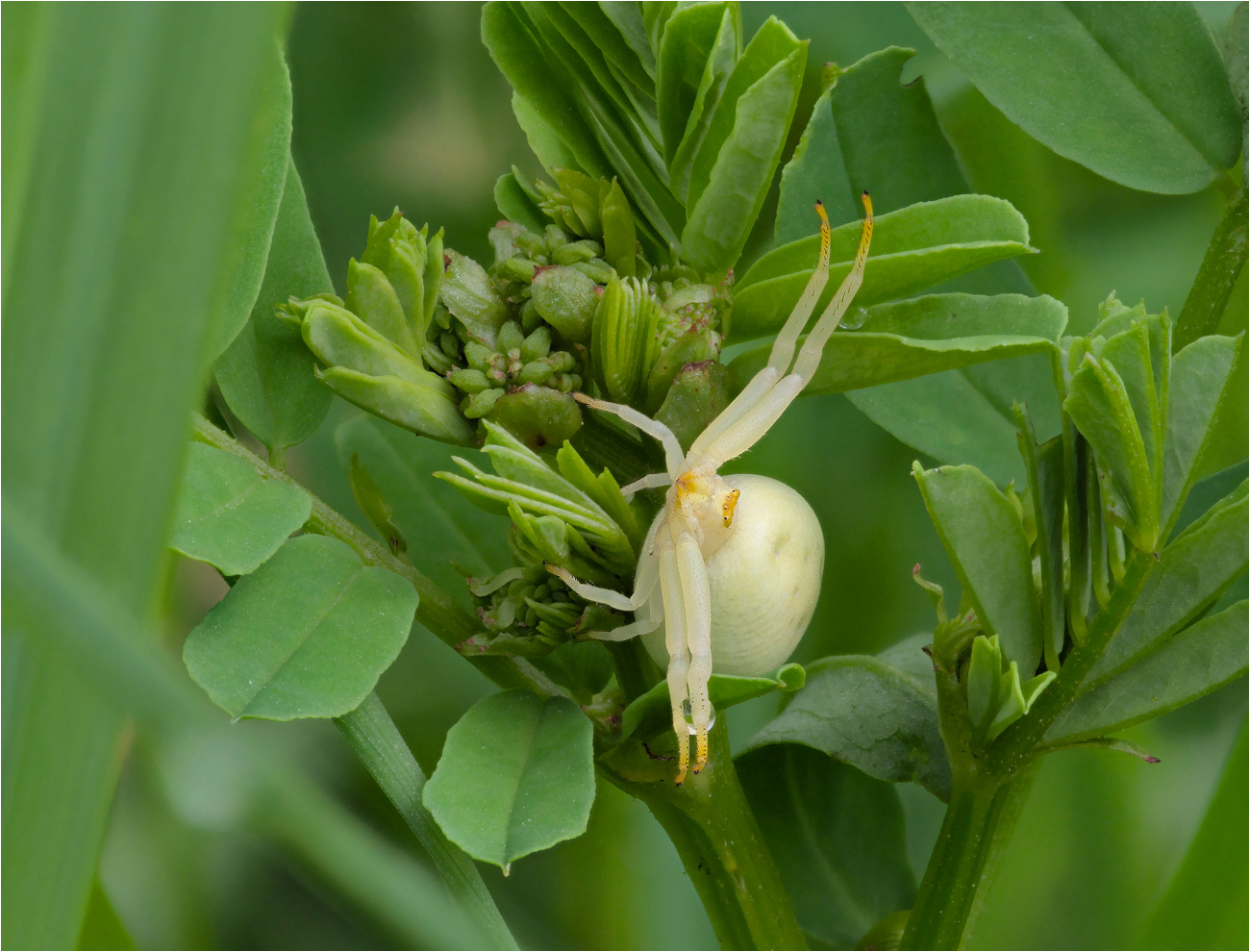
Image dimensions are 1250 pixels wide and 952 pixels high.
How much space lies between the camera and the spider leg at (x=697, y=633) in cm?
38

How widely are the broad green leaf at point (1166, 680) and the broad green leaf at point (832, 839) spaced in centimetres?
17

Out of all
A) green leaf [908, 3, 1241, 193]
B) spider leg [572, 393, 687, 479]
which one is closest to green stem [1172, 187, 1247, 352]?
green leaf [908, 3, 1241, 193]

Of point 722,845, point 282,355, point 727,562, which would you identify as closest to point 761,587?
point 727,562

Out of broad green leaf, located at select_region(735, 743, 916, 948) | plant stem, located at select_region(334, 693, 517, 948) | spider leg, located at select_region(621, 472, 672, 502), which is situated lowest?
broad green leaf, located at select_region(735, 743, 916, 948)

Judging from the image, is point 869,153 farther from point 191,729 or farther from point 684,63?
point 191,729

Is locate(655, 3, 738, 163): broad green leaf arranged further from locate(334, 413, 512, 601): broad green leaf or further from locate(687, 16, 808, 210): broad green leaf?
locate(334, 413, 512, 601): broad green leaf

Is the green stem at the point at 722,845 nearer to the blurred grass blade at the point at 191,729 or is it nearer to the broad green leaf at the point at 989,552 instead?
the broad green leaf at the point at 989,552

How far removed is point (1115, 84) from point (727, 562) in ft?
0.98

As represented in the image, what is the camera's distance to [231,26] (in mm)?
108

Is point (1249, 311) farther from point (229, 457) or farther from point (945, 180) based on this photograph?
point (229, 457)

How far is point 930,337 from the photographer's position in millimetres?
403

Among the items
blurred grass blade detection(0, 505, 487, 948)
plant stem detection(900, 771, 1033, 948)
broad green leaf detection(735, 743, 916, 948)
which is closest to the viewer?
blurred grass blade detection(0, 505, 487, 948)

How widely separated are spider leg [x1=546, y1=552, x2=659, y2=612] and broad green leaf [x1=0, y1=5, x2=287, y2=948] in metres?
0.25

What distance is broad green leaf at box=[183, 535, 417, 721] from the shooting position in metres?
0.33
